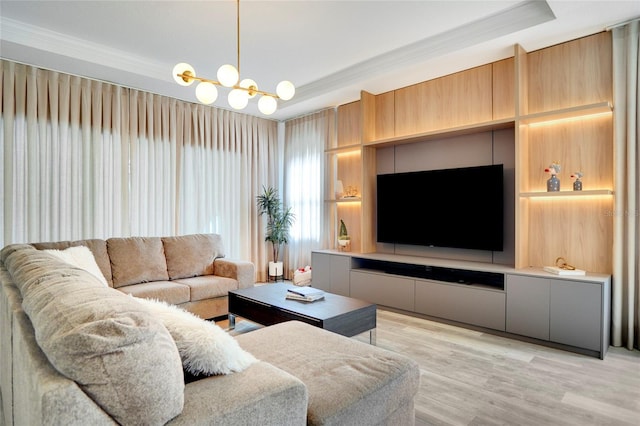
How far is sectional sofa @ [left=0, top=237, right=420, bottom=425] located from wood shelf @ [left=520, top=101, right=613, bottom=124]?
8.86 feet

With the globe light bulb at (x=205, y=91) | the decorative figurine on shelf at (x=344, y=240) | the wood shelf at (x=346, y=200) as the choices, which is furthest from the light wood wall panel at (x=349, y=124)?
the globe light bulb at (x=205, y=91)

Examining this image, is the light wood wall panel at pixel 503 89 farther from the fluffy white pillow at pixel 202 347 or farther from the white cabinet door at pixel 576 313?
the fluffy white pillow at pixel 202 347

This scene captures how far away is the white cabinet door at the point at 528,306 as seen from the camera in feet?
9.93

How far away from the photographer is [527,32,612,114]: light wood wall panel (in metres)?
3.11

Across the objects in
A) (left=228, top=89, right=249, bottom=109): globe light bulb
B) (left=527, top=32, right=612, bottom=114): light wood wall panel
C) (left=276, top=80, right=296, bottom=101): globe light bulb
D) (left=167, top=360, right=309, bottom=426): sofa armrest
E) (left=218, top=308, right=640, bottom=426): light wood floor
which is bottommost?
(left=218, top=308, right=640, bottom=426): light wood floor

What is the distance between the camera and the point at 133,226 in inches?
178

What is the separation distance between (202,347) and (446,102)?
153 inches

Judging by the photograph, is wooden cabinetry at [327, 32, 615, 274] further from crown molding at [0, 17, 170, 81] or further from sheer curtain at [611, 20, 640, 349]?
crown molding at [0, 17, 170, 81]

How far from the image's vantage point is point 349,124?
5.19m

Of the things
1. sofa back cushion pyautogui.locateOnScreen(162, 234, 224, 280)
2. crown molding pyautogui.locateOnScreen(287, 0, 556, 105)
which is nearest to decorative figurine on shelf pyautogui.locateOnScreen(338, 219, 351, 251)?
sofa back cushion pyautogui.locateOnScreen(162, 234, 224, 280)

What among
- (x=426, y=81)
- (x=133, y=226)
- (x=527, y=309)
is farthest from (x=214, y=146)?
(x=527, y=309)

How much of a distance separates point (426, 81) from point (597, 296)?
111 inches

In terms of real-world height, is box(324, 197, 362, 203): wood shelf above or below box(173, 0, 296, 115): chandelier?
below

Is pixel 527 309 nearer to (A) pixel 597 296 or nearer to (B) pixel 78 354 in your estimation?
(A) pixel 597 296
